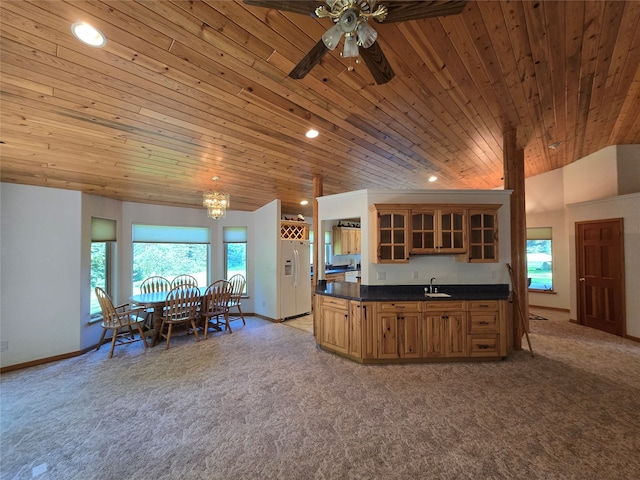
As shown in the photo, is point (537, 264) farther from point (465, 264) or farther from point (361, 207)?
point (361, 207)

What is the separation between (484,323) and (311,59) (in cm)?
367

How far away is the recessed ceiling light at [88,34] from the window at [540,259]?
8456 mm

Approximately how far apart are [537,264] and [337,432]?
7.06m

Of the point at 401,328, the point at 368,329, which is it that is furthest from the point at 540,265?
the point at 368,329

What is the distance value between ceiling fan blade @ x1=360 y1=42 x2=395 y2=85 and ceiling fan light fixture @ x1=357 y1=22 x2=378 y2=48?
141mm

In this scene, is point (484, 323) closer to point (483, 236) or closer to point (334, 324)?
point (483, 236)

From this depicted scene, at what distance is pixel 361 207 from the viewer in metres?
4.23

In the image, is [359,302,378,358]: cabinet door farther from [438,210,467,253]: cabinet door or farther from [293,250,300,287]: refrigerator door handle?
[293,250,300,287]: refrigerator door handle

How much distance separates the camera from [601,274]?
16.7 feet

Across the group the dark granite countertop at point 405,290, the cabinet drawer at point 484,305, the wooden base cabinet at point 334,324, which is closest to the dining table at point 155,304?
the wooden base cabinet at point 334,324

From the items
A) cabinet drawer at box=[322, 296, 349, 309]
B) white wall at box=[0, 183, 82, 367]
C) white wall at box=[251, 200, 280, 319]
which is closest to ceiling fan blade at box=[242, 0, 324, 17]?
cabinet drawer at box=[322, 296, 349, 309]

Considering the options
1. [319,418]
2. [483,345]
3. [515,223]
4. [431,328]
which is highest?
[515,223]

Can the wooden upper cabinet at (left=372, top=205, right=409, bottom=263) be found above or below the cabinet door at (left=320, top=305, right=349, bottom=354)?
above

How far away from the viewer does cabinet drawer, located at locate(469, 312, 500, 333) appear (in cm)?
358
